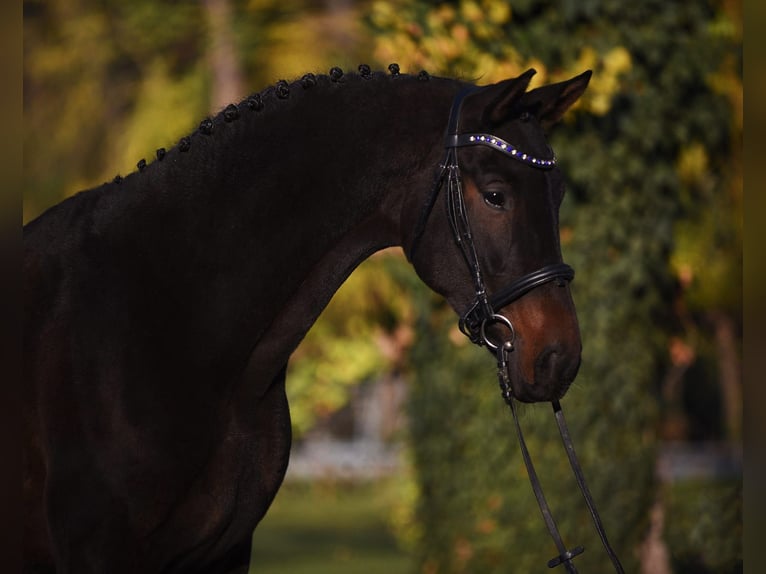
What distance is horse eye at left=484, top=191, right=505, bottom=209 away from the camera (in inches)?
128

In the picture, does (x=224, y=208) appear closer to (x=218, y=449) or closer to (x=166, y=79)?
(x=218, y=449)

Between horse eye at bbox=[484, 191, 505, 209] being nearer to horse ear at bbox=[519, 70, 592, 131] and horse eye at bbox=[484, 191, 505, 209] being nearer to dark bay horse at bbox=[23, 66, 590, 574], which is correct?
dark bay horse at bbox=[23, 66, 590, 574]

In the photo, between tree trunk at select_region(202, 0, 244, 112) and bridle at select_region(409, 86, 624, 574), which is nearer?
bridle at select_region(409, 86, 624, 574)

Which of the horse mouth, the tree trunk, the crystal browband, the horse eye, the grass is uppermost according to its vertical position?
the tree trunk

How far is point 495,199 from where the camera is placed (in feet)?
10.7

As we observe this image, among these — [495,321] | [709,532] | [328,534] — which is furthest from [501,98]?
[328,534]

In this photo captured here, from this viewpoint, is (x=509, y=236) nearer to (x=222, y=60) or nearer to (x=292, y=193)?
(x=292, y=193)

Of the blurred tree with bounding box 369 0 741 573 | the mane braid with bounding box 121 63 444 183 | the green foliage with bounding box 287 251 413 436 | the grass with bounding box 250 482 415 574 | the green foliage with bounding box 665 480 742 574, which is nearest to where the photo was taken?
the mane braid with bounding box 121 63 444 183

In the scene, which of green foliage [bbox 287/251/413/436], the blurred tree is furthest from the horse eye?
green foliage [bbox 287/251/413/436]

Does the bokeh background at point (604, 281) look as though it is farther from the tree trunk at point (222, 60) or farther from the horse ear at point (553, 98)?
the tree trunk at point (222, 60)

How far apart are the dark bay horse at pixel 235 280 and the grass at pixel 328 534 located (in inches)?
197

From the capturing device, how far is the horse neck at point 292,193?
3.33m

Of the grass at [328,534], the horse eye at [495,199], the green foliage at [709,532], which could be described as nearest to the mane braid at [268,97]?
the horse eye at [495,199]

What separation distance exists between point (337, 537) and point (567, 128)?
7.02m
